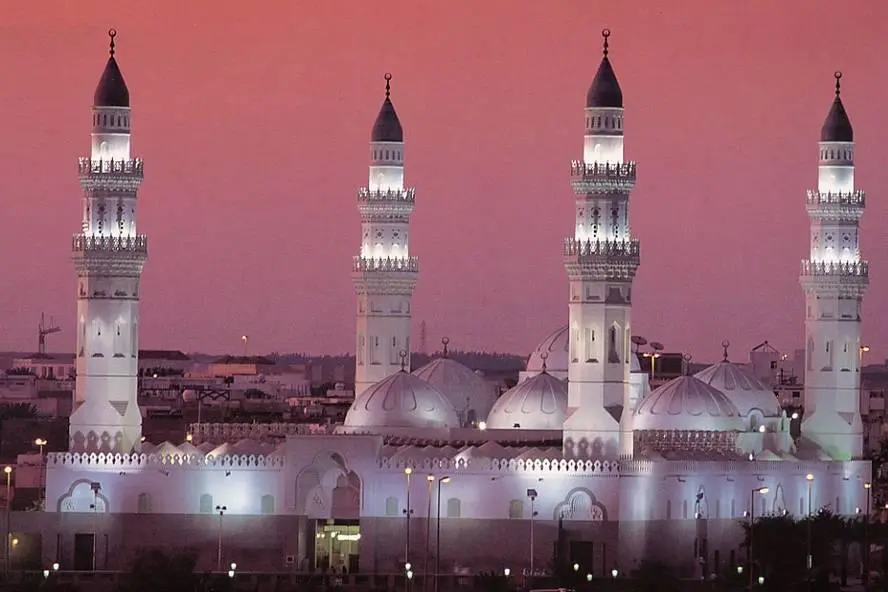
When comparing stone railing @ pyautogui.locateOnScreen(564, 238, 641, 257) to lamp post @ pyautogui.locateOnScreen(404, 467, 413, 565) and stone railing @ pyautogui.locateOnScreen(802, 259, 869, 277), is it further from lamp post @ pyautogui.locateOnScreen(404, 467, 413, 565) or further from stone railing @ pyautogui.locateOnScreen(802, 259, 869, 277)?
stone railing @ pyautogui.locateOnScreen(802, 259, 869, 277)

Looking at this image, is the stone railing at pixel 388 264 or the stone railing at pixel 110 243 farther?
the stone railing at pixel 388 264

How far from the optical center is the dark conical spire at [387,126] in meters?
108

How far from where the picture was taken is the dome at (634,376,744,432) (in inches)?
4023

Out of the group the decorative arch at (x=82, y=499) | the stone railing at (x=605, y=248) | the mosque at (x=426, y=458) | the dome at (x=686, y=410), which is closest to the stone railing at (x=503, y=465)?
the mosque at (x=426, y=458)

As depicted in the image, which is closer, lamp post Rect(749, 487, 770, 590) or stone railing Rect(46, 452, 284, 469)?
lamp post Rect(749, 487, 770, 590)

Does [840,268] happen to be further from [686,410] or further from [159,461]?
[159,461]

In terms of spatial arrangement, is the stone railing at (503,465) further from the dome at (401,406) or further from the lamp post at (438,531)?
the dome at (401,406)

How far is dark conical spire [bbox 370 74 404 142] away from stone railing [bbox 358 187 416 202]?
71.9 inches

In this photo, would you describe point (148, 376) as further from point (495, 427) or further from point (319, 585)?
point (319, 585)

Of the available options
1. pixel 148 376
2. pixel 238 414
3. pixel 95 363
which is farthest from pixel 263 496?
pixel 148 376

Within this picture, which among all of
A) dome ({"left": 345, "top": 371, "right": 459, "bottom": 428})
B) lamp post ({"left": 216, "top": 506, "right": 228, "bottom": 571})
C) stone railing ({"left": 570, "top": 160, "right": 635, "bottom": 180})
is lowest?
lamp post ({"left": 216, "top": 506, "right": 228, "bottom": 571})

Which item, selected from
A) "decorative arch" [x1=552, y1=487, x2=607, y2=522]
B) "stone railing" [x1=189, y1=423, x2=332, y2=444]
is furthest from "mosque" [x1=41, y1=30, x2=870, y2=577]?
"stone railing" [x1=189, y1=423, x2=332, y2=444]

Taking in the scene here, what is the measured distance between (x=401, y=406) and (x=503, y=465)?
6891 millimetres

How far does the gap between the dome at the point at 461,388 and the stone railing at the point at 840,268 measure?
1153cm
